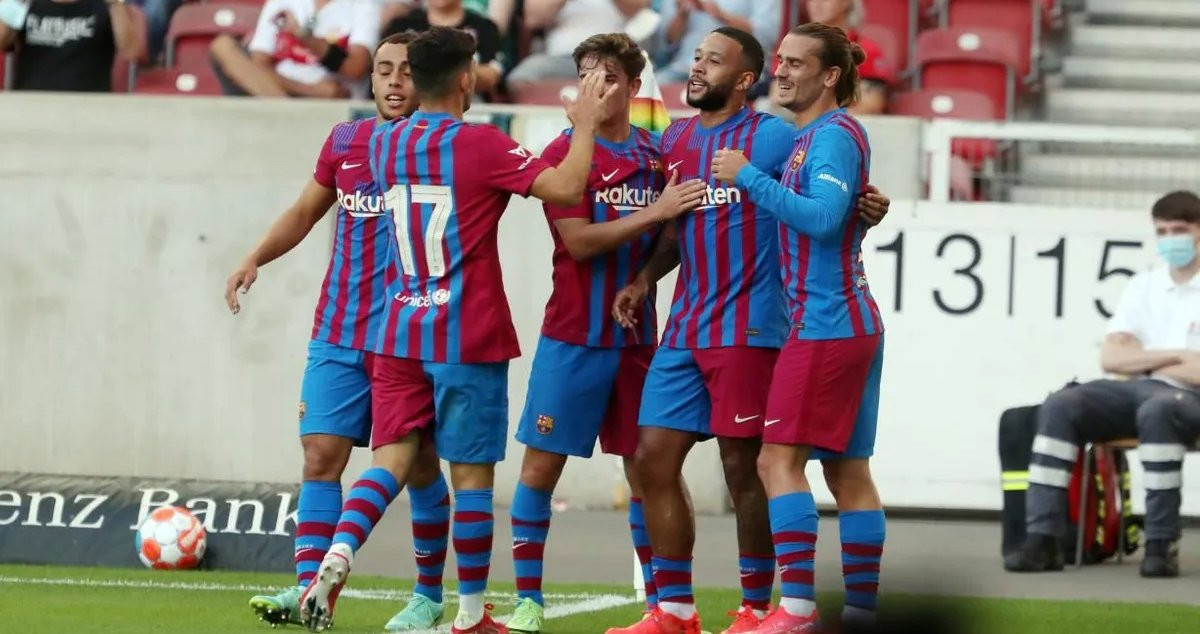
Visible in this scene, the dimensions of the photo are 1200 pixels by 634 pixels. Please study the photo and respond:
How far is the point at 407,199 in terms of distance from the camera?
565cm

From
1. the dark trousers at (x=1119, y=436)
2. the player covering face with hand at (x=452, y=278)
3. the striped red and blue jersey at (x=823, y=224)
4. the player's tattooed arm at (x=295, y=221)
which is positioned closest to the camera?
the striped red and blue jersey at (x=823, y=224)

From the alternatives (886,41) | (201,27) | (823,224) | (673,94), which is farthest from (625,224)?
(201,27)

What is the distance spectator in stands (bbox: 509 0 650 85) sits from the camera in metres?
12.0

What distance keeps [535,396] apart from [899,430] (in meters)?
4.97

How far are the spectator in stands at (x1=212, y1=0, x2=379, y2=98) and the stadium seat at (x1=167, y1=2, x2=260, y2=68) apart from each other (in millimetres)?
595

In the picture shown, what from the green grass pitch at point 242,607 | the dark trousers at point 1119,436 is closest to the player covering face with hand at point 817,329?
the green grass pitch at point 242,607

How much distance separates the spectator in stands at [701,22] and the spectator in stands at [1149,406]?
367 cm

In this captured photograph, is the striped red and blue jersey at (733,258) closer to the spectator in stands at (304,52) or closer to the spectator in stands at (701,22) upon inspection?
the spectator in stands at (701,22)

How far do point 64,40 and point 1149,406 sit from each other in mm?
7312

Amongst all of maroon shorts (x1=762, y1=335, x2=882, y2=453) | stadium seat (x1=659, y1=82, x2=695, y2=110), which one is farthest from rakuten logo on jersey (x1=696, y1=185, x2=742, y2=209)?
stadium seat (x1=659, y1=82, x2=695, y2=110)

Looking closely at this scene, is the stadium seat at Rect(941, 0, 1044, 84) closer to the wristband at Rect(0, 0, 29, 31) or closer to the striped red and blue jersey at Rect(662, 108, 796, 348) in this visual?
the wristband at Rect(0, 0, 29, 31)

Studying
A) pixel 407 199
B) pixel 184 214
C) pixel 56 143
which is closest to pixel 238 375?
pixel 184 214

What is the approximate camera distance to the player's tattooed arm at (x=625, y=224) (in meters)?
→ 5.75

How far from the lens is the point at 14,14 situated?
40.1ft
